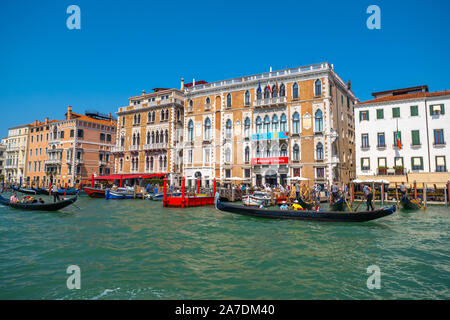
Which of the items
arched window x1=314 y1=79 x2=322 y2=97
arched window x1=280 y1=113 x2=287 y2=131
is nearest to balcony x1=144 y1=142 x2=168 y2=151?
arched window x1=280 y1=113 x2=287 y2=131

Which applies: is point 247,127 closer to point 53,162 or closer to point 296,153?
point 296,153

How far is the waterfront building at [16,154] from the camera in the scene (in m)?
49.8

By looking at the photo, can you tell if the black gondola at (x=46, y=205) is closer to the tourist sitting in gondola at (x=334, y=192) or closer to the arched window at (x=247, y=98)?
the tourist sitting in gondola at (x=334, y=192)

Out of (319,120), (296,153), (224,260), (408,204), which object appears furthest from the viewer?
(296,153)

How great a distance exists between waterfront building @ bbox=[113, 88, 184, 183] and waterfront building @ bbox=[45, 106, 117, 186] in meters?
7.30

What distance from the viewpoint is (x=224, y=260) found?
7711mm

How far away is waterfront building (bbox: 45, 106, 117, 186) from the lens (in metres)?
41.3

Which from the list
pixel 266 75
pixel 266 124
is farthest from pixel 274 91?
pixel 266 124

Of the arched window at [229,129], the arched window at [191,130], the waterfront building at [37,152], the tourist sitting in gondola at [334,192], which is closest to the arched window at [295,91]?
the arched window at [229,129]

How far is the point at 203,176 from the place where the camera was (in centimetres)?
3119

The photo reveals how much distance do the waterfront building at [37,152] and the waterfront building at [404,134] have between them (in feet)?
140

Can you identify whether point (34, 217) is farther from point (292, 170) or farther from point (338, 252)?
point (292, 170)

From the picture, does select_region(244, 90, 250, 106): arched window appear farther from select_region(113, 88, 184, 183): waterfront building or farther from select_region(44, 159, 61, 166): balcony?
select_region(44, 159, 61, 166): balcony

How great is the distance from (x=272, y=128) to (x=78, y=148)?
92.3 ft
